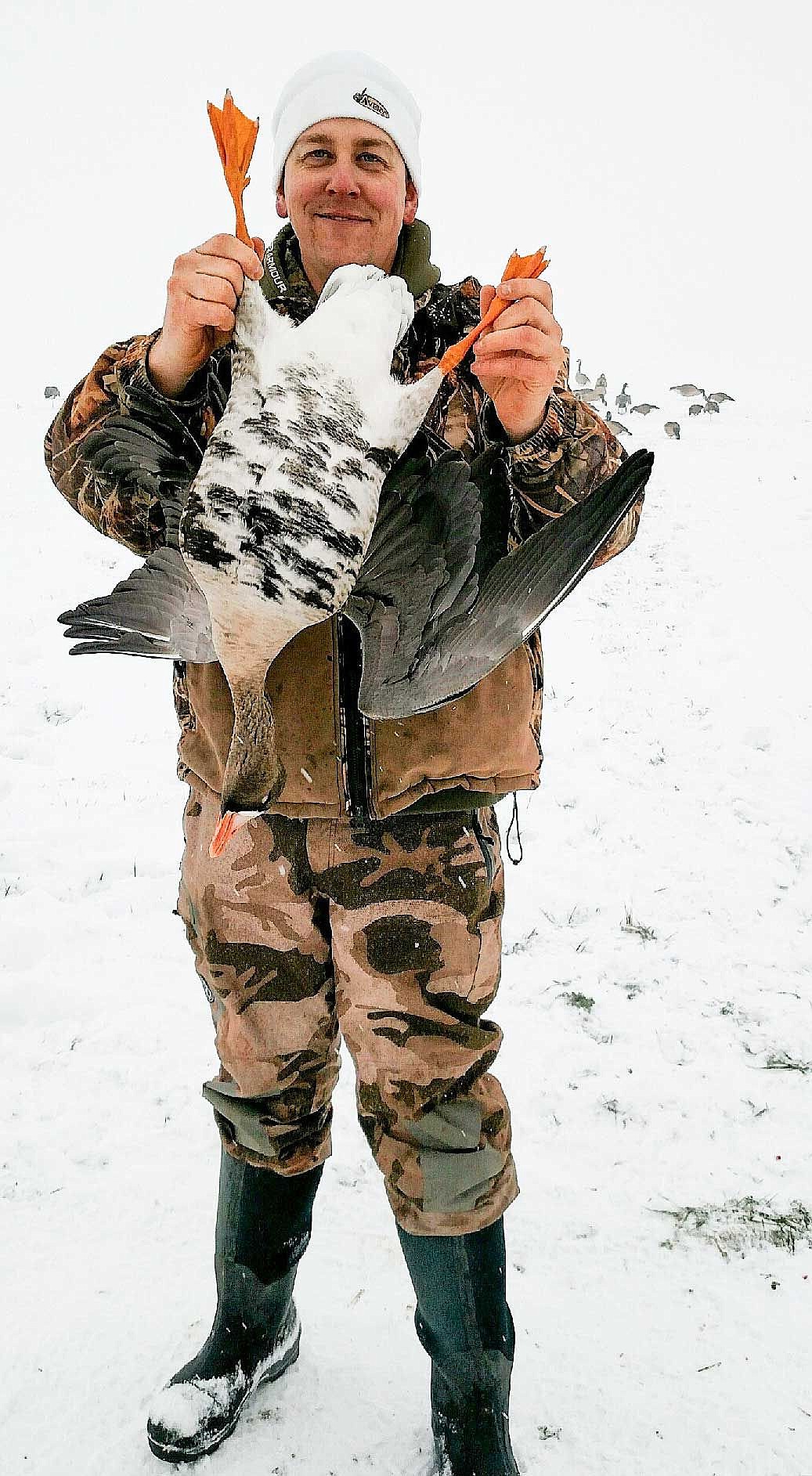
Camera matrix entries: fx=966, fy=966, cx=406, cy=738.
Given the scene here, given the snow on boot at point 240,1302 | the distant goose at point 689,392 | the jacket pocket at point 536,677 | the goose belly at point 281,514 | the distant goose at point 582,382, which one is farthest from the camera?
the distant goose at point 689,392

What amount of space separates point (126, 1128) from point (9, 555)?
8470mm

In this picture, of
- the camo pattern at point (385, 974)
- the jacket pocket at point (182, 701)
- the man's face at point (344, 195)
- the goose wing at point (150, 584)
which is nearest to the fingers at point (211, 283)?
the goose wing at point (150, 584)

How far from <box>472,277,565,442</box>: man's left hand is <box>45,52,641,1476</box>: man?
10cm

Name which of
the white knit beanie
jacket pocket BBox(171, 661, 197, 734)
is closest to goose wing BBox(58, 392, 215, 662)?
jacket pocket BBox(171, 661, 197, 734)

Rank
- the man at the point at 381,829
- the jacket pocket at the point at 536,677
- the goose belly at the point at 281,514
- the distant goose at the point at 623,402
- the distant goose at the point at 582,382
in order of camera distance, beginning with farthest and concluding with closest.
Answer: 1. the distant goose at the point at 582,382
2. the distant goose at the point at 623,402
3. the jacket pocket at the point at 536,677
4. the man at the point at 381,829
5. the goose belly at the point at 281,514

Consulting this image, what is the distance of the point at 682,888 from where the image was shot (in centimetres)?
458

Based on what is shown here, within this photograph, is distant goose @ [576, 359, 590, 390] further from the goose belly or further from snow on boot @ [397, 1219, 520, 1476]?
snow on boot @ [397, 1219, 520, 1476]

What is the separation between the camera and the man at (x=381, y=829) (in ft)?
6.05

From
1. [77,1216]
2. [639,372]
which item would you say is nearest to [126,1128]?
[77,1216]

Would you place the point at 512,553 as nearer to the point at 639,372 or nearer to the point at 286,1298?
the point at 286,1298

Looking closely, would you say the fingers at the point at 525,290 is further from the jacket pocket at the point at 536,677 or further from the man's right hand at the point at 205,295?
the jacket pocket at the point at 536,677

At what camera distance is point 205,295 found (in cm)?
155

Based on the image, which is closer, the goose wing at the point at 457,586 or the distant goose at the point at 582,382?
the goose wing at the point at 457,586

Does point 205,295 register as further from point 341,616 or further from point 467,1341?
point 467,1341
